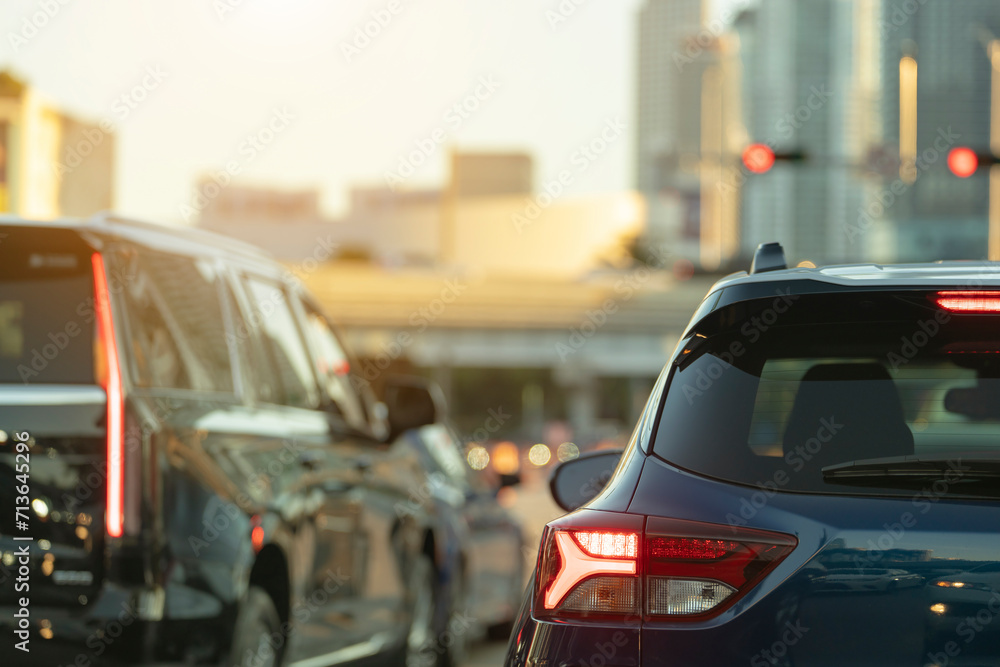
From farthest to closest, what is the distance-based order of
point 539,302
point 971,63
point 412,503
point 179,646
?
point 539,302
point 971,63
point 412,503
point 179,646

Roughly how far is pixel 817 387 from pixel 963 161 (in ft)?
60.5

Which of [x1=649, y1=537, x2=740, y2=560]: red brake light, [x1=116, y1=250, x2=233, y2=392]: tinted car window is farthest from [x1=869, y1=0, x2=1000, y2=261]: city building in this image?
[x1=649, y1=537, x2=740, y2=560]: red brake light

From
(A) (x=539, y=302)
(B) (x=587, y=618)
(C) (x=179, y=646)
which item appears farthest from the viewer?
(A) (x=539, y=302)

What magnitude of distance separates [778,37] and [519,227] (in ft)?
136

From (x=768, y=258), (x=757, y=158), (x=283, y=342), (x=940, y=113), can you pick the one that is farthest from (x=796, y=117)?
(x=768, y=258)

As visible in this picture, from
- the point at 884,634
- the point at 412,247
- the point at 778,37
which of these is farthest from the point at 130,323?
the point at 412,247

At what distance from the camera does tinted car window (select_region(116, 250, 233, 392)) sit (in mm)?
3998

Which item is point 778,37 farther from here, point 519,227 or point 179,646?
point 179,646

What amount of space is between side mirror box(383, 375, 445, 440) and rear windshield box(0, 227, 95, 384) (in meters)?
2.29

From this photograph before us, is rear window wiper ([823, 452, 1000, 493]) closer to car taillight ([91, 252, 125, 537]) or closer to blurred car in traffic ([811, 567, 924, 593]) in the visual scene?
blurred car in traffic ([811, 567, 924, 593])

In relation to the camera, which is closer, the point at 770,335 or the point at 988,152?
the point at 770,335

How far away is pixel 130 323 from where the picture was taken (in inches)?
156

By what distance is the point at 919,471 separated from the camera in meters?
2.46

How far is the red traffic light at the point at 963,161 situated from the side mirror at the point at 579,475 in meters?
17.6
